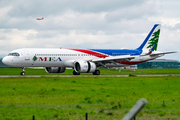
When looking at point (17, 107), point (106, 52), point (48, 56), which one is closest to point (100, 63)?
point (106, 52)

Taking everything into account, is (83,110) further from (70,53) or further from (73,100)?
(70,53)

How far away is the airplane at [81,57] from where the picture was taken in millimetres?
44969

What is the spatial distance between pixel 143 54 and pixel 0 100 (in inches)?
1677

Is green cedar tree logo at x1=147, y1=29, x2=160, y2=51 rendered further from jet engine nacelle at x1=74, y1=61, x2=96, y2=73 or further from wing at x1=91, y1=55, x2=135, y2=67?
jet engine nacelle at x1=74, y1=61, x2=96, y2=73

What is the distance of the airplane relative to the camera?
148 ft

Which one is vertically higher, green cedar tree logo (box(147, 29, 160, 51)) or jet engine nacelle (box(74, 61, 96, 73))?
green cedar tree logo (box(147, 29, 160, 51))

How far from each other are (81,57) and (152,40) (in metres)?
18.1

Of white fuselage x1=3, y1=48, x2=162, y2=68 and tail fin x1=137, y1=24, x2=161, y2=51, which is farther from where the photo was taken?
tail fin x1=137, y1=24, x2=161, y2=51

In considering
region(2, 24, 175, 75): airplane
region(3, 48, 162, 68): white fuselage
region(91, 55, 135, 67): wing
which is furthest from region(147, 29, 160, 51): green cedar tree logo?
region(3, 48, 162, 68): white fuselage

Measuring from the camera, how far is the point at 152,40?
6047 centimetres

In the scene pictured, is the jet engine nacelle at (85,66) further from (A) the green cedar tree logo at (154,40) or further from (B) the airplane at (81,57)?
(A) the green cedar tree logo at (154,40)

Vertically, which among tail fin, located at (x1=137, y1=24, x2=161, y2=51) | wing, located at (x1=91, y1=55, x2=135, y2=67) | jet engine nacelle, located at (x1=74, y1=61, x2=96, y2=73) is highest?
tail fin, located at (x1=137, y1=24, x2=161, y2=51)

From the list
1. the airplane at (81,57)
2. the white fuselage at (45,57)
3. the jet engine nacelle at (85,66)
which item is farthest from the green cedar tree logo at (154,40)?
the jet engine nacelle at (85,66)

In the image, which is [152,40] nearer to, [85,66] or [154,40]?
[154,40]
